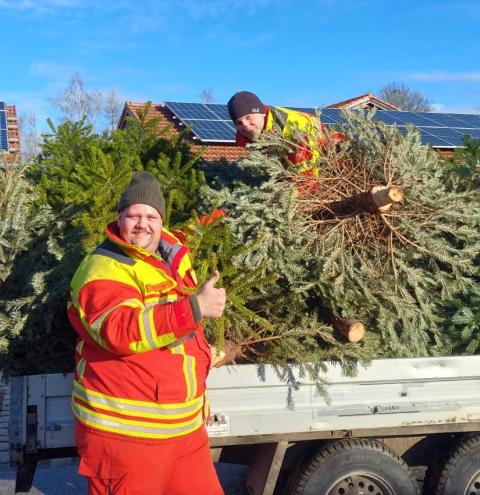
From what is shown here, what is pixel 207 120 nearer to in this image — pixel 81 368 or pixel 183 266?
pixel 183 266

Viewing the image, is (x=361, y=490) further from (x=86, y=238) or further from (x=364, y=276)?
(x=86, y=238)

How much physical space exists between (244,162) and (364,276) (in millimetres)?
1023

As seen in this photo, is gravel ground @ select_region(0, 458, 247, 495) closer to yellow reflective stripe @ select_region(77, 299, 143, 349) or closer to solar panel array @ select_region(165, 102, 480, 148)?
yellow reflective stripe @ select_region(77, 299, 143, 349)

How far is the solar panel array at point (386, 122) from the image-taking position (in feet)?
37.0

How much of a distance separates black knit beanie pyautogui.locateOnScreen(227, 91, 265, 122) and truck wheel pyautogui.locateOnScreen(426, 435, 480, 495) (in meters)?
2.42

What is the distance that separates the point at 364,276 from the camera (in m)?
3.54

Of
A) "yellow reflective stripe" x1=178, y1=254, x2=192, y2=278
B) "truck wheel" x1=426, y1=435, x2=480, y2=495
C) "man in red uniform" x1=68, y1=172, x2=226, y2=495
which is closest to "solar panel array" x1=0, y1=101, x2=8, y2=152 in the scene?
"yellow reflective stripe" x1=178, y1=254, x2=192, y2=278


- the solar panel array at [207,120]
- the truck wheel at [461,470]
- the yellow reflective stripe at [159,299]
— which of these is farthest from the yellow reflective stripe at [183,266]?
the solar panel array at [207,120]

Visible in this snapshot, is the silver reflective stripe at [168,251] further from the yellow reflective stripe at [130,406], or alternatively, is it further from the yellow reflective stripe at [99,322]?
the yellow reflective stripe at [130,406]

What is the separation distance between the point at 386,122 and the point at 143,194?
972cm

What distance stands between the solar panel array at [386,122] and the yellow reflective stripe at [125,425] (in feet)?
26.2

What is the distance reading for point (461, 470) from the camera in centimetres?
353

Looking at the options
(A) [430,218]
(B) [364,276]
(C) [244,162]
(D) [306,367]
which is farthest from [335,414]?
(C) [244,162]

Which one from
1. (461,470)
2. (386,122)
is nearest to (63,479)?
(461,470)
